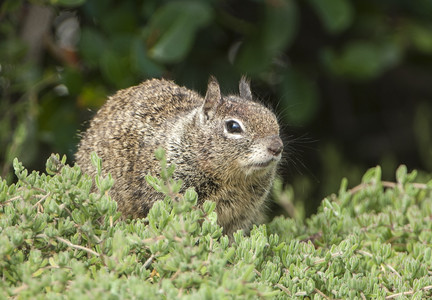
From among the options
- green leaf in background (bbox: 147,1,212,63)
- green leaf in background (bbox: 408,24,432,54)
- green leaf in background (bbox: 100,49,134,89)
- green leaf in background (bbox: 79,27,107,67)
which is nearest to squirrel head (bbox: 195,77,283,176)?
green leaf in background (bbox: 147,1,212,63)

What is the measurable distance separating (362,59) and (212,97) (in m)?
1.81

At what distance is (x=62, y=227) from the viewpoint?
1.95 metres

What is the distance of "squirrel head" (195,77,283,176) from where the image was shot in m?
2.60

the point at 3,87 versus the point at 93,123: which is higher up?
the point at 93,123

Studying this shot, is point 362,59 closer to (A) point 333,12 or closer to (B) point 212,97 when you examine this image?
(A) point 333,12

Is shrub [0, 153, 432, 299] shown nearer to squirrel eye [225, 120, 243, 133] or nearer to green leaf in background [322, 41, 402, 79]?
squirrel eye [225, 120, 243, 133]

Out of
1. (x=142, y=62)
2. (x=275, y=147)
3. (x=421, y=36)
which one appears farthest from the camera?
(x=421, y=36)

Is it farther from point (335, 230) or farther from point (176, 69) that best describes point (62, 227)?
point (176, 69)

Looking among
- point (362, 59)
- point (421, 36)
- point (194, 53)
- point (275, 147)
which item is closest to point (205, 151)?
point (275, 147)

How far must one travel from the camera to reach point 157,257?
188cm

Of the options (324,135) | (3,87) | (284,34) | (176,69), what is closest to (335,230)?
(284,34)

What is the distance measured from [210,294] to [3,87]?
308 cm

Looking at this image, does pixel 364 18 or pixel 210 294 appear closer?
pixel 210 294

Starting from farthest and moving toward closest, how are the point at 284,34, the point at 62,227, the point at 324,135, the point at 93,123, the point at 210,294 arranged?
the point at 324,135 → the point at 284,34 → the point at 93,123 → the point at 62,227 → the point at 210,294
